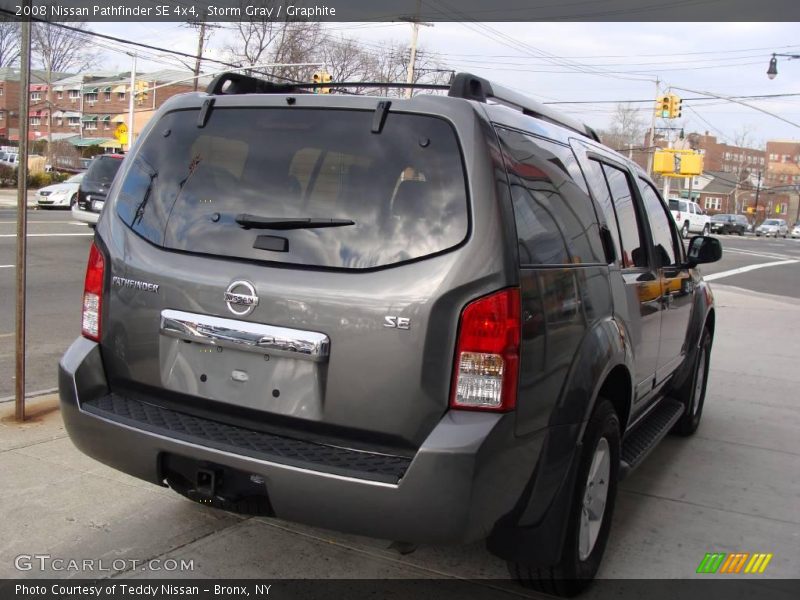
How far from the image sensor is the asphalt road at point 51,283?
671cm

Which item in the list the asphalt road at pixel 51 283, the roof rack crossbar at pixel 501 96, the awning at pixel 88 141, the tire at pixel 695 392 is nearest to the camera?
the roof rack crossbar at pixel 501 96

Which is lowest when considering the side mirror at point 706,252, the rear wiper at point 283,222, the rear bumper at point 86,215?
the rear bumper at point 86,215

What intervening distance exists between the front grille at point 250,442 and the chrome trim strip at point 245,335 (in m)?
0.30

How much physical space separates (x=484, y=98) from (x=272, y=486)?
1595 millimetres

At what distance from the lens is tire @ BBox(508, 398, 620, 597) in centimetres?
302

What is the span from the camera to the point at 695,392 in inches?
223

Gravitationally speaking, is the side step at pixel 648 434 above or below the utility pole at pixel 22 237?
below

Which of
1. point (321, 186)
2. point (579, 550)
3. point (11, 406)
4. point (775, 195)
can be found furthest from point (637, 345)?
point (775, 195)

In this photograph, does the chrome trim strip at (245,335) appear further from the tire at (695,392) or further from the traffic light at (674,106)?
the traffic light at (674,106)

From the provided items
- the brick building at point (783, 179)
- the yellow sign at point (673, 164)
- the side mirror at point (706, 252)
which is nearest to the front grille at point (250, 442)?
the side mirror at point (706, 252)

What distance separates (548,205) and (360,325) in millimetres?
926

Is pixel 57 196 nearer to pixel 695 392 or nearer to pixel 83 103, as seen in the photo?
pixel 695 392

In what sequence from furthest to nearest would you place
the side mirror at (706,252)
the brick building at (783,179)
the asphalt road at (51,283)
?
the brick building at (783,179) → the asphalt road at (51,283) → the side mirror at (706,252)

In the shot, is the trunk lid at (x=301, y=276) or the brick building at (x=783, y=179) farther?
the brick building at (x=783, y=179)
